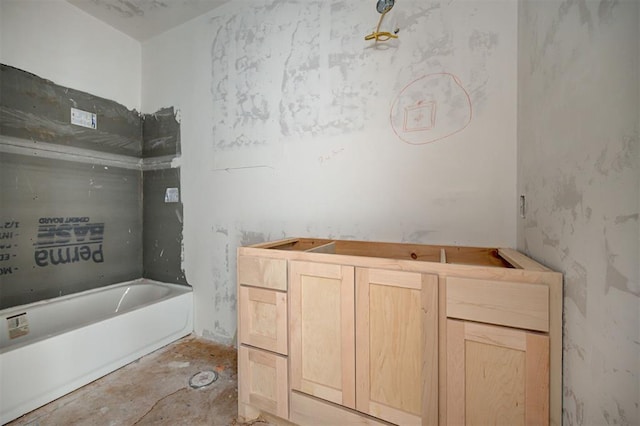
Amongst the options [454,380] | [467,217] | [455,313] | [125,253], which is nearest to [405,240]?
[467,217]

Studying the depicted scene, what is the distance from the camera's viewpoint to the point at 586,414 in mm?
664

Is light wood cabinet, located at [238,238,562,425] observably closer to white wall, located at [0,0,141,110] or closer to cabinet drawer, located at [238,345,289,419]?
cabinet drawer, located at [238,345,289,419]

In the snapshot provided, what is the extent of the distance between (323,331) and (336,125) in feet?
4.07

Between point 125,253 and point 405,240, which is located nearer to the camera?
point 405,240

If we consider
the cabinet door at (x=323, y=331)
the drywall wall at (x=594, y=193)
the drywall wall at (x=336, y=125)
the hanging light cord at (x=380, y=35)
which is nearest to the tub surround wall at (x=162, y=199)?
the drywall wall at (x=336, y=125)

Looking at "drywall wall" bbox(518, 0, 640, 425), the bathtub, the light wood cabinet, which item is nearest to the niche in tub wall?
the bathtub

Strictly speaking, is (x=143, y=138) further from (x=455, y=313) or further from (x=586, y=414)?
(x=586, y=414)

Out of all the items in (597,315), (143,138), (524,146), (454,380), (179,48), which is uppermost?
(179,48)

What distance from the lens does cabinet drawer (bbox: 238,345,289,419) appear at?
1.24 metres

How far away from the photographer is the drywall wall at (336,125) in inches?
54.0

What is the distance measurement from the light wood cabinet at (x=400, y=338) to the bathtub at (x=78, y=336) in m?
1.07

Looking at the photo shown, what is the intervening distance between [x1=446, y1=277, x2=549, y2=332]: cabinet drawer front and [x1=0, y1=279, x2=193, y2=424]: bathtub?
2081 millimetres

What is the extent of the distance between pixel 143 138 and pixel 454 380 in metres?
3.14

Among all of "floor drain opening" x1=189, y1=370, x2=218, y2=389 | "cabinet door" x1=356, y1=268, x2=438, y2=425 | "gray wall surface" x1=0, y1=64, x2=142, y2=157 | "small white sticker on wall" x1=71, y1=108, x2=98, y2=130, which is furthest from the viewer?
"small white sticker on wall" x1=71, y1=108, x2=98, y2=130
